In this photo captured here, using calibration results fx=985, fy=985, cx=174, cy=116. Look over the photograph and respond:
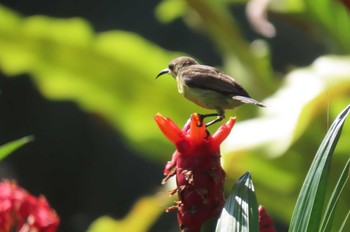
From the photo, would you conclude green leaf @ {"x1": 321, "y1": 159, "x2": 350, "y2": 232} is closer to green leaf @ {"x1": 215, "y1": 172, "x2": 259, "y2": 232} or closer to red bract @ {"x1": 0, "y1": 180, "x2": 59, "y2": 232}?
green leaf @ {"x1": 215, "y1": 172, "x2": 259, "y2": 232}

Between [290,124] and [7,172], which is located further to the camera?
[7,172]

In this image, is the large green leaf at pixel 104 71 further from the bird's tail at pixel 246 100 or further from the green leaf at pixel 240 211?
the green leaf at pixel 240 211

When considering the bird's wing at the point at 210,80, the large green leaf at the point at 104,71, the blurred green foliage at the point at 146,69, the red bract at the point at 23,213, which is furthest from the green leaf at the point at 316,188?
the large green leaf at the point at 104,71

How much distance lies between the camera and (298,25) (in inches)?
104

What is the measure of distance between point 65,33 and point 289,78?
2.11ft

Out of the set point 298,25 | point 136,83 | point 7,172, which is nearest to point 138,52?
point 136,83

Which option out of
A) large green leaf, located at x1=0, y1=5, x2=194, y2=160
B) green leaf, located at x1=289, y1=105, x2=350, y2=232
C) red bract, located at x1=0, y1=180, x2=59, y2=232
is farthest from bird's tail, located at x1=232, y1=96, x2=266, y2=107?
large green leaf, located at x1=0, y1=5, x2=194, y2=160

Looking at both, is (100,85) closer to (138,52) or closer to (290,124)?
(138,52)

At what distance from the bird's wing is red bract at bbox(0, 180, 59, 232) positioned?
24 centimetres

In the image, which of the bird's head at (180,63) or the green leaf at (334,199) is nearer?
the green leaf at (334,199)

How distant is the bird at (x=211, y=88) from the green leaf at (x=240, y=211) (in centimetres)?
11

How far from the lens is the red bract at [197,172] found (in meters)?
0.92

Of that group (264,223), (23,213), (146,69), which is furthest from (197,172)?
(146,69)

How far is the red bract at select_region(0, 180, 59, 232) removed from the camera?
1.08 meters
